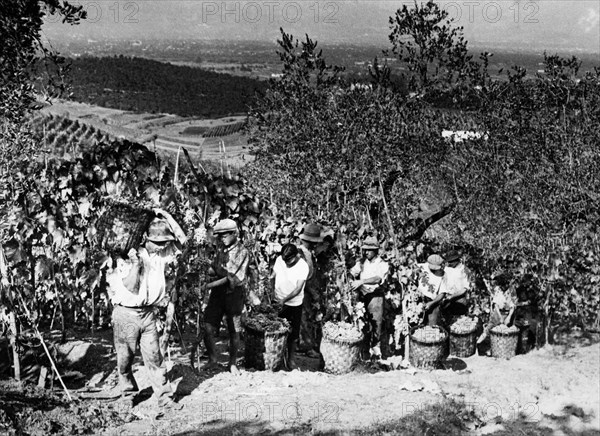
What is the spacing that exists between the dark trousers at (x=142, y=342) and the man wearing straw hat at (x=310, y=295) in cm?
188

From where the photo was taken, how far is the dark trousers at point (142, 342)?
5.47m

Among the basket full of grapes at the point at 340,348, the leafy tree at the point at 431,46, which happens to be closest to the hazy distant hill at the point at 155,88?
the leafy tree at the point at 431,46

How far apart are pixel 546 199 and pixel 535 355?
4.03 meters

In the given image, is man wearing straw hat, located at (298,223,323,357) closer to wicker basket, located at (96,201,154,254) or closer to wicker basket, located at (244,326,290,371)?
wicker basket, located at (244,326,290,371)

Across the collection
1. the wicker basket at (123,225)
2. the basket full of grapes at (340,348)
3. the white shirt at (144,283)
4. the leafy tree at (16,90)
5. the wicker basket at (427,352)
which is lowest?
the wicker basket at (427,352)

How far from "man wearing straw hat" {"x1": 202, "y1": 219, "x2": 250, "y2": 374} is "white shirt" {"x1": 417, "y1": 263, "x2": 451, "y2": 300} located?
2151mm

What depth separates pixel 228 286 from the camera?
648 centimetres

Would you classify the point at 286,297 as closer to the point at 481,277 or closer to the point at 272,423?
the point at 272,423

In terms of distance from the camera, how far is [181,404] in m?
5.68

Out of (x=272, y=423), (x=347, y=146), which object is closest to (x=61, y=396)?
(x=272, y=423)

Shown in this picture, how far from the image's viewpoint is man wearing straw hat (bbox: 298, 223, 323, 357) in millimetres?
6941

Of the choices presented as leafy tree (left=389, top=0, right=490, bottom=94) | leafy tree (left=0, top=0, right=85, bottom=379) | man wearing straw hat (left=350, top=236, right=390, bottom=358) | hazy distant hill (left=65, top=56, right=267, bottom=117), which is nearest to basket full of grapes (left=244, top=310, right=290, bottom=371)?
man wearing straw hat (left=350, top=236, right=390, bottom=358)

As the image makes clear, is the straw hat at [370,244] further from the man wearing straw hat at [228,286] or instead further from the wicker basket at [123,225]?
the wicker basket at [123,225]

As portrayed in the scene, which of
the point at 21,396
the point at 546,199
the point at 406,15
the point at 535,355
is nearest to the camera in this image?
the point at 21,396
